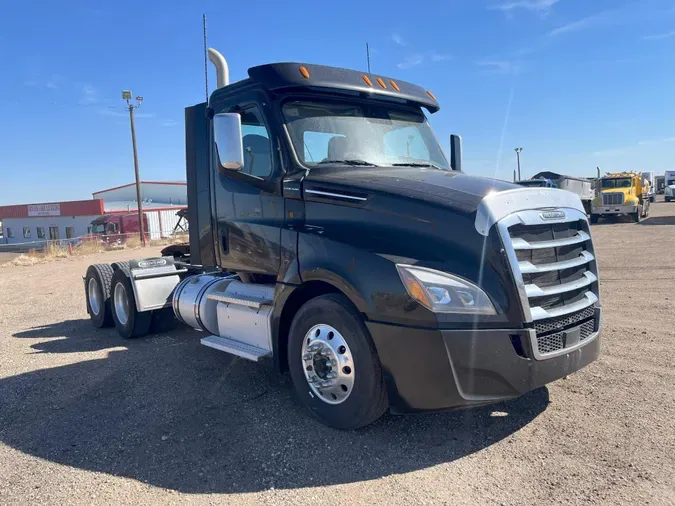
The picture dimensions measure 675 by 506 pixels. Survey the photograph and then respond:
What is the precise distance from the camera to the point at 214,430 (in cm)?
409

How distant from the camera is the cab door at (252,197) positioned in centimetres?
461

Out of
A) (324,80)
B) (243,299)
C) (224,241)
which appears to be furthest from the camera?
(224,241)

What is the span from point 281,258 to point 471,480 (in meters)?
2.29

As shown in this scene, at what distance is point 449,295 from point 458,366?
0.45m

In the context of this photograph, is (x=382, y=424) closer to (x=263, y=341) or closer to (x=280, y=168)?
(x=263, y=341)

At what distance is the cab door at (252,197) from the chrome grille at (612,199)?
26477 mm

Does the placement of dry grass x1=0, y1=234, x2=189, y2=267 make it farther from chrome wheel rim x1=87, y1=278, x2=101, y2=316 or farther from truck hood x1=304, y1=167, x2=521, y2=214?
truck hood x1=304, y1=167, x2=521, y2=214

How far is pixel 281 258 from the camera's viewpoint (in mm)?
4535

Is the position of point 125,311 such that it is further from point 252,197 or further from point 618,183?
point 618,183

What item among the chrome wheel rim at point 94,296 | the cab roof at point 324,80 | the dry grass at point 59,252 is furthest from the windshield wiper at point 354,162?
the dry grass at point 59,252

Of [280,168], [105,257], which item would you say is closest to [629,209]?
[105,257]

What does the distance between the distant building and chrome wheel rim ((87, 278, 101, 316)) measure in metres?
36.6

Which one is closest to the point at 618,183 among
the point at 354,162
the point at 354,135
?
the point at 354,135

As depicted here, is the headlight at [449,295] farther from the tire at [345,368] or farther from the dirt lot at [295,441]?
the dirt lot at [295,441]
